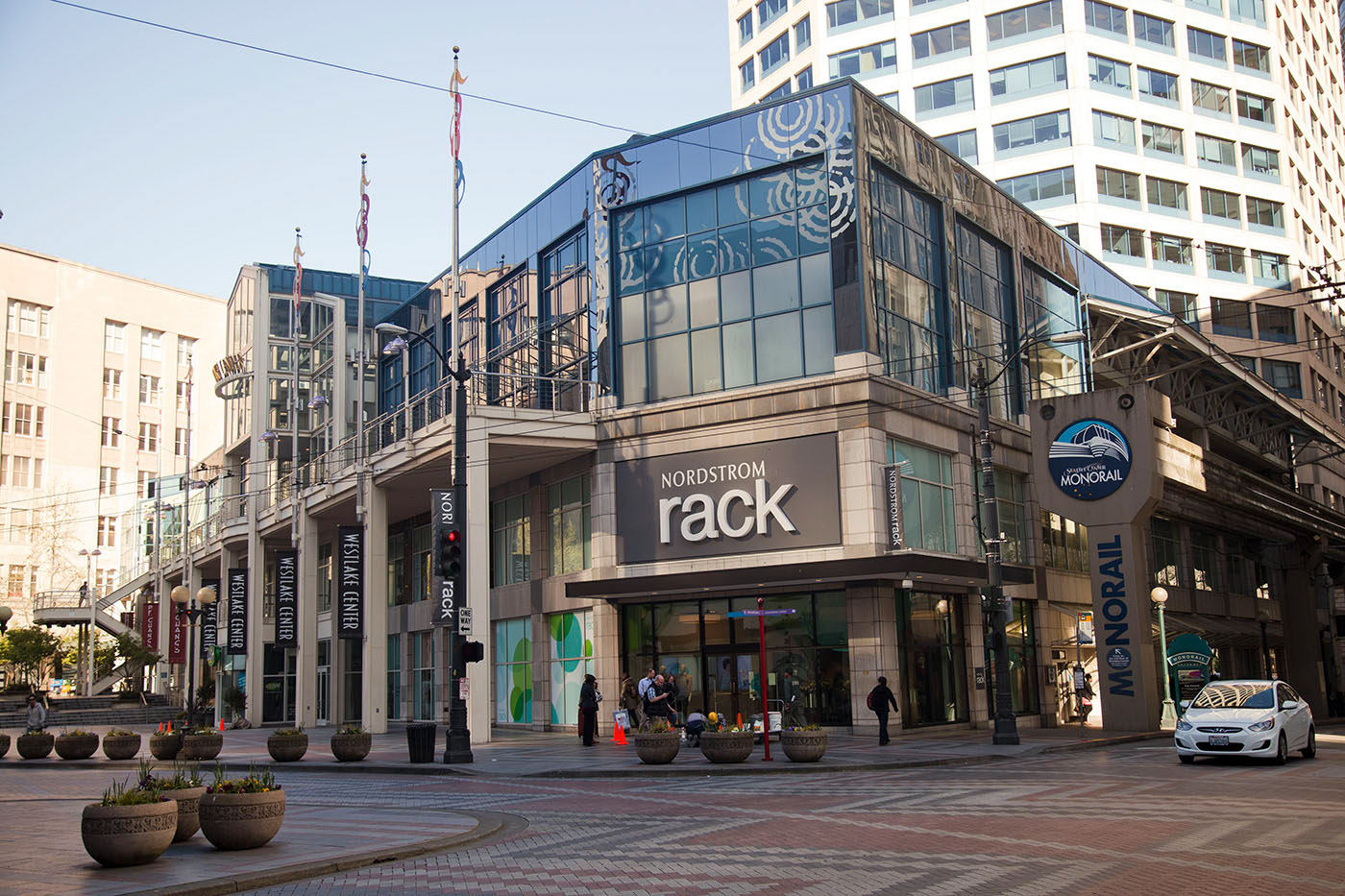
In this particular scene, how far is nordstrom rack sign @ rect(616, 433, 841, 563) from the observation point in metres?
32.5

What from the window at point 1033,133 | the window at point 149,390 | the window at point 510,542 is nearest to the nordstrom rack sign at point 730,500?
the window at point 510,542

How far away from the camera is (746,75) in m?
80.9

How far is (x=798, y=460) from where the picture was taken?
32.9 meters

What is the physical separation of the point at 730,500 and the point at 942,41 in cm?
4855

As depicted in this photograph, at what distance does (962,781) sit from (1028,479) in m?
24.4

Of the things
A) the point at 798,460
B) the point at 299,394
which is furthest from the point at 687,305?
the point at 299,394

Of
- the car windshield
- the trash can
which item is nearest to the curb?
the trash can

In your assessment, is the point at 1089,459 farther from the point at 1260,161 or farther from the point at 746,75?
the point at 746,75

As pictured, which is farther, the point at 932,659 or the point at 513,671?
the point at 513,671

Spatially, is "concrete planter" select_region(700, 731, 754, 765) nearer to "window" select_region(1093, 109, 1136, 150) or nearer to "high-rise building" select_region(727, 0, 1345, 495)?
"high-rise building" select_region(727, 0, 1345, 495)

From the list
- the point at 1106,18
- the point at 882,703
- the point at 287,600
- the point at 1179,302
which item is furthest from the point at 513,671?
the point at 1106,18

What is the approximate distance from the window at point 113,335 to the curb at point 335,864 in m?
101

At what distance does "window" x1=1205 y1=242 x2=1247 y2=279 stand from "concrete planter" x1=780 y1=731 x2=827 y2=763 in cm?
6037

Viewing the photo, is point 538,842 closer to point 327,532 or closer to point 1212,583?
point 327,532
